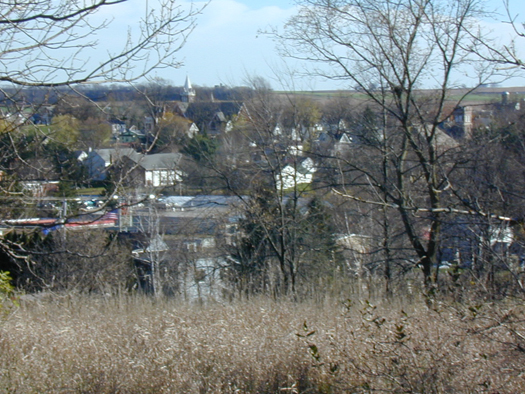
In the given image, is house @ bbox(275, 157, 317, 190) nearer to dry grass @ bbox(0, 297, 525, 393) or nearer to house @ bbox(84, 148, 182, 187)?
house @ bbox(84, 148, 182, 187)

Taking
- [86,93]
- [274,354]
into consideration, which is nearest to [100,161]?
[86,93]

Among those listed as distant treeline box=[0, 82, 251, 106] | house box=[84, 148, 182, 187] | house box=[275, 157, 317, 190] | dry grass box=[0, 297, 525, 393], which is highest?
distant treeline box=[0, 82, 251, 106]

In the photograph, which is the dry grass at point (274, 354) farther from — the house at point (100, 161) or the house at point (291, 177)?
the house at point (291, 177)

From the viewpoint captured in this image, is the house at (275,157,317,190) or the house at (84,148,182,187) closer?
the house at (84,148,182,187)

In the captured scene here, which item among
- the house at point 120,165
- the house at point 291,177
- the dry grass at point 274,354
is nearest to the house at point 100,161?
the house at point 120,165

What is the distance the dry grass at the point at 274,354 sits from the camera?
299cm

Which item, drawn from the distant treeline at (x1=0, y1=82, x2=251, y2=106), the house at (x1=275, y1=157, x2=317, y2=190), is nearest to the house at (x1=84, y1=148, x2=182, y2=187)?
the distant treeline at (x1=0, y1=82, x2=251, y2=106)

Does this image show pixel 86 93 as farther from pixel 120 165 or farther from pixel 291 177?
pixel 291 177

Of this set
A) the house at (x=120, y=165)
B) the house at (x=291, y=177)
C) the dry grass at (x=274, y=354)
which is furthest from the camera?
the house at (x=291, y=177)

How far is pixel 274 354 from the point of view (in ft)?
11.8

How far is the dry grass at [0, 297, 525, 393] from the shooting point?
118 inches

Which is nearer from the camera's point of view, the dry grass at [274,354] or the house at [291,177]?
the dry grass at [274,354]

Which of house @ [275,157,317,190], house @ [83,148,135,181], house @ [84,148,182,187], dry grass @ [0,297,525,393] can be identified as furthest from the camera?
house @ [275,157,317,190]

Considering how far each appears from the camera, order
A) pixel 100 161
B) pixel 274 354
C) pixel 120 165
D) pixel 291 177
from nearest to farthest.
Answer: pixel 274 354 → pixel 120 165 → pixel 100 161 → pixel 291 177
